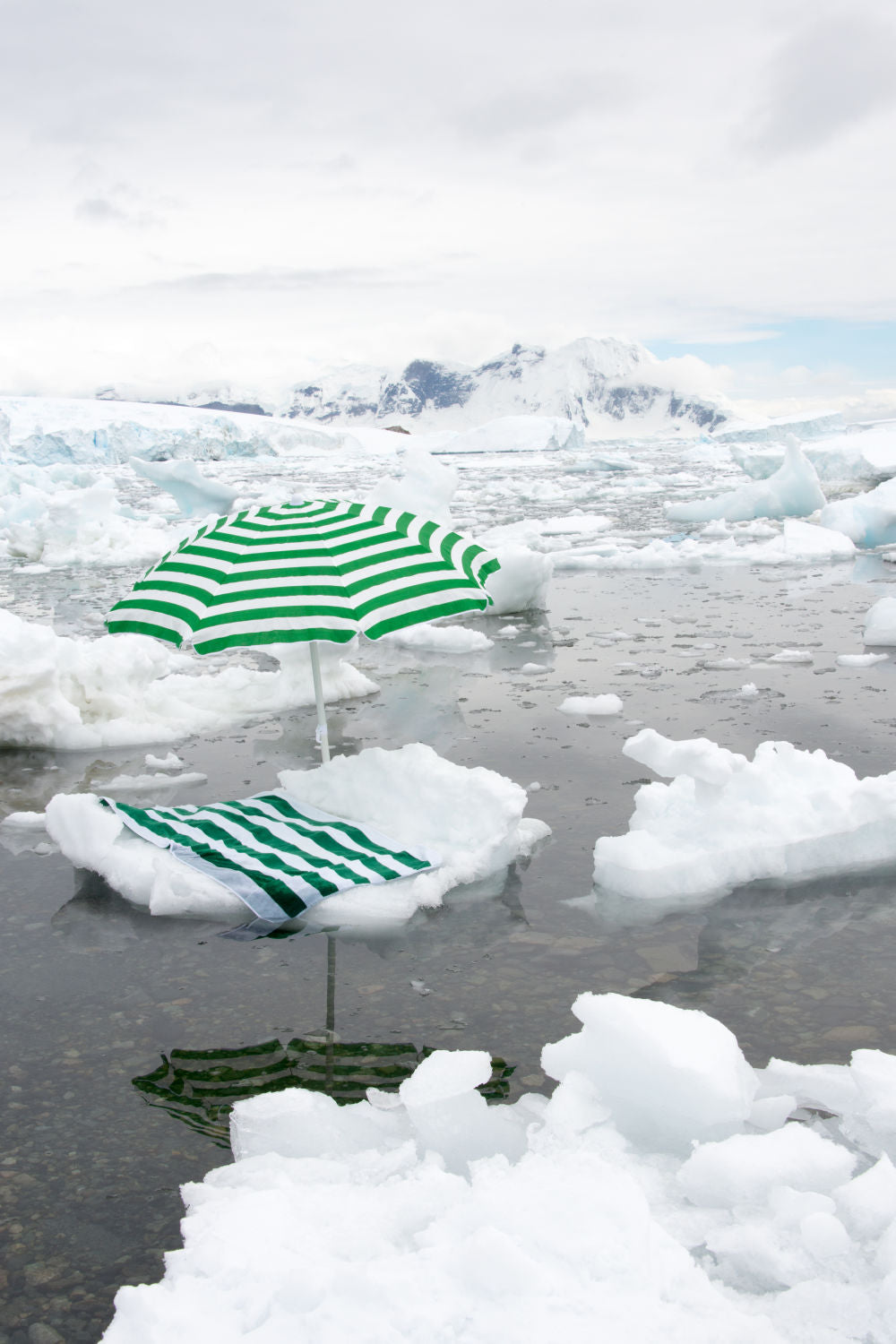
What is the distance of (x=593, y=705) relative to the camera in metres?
6.09

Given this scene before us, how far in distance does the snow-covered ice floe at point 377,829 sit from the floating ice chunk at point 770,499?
16.0 m

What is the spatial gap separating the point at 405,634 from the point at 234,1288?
682cm

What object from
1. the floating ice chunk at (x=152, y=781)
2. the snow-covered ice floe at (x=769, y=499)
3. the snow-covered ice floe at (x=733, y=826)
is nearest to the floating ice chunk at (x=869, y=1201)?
the snow-covered ice floe at (x=733, y=826)

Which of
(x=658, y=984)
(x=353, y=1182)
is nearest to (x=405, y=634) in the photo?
(x=658, y=984)

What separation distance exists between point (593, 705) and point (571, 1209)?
420 centimetres

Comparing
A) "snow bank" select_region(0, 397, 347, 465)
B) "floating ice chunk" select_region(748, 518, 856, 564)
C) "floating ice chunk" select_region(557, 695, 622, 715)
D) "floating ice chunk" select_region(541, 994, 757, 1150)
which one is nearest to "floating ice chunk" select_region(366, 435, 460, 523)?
"floating ice chunk" select_region(748, 518, 856, 564)

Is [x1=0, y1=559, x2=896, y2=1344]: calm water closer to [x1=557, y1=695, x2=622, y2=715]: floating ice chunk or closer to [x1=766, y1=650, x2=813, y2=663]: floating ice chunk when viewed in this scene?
[x1=557, y1=695, x2=622, y2=715]: floating ice chunk

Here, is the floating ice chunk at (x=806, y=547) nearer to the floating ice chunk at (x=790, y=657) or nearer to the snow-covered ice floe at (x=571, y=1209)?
the floating ice chunk at (x=790, y=657)

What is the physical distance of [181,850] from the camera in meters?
3.89

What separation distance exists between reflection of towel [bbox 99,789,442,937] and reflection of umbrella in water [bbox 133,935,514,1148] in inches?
28.9

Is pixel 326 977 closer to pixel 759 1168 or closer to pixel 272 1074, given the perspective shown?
pixel 272 1074

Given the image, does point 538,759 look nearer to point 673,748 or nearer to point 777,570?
point 673,748

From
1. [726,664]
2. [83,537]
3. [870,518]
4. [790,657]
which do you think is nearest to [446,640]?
[726,664]

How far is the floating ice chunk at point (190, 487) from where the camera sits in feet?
65.6
